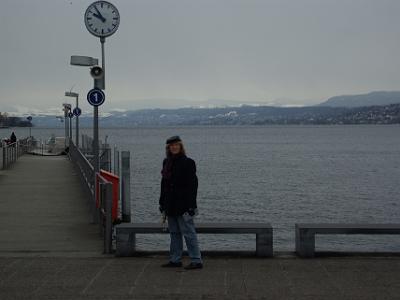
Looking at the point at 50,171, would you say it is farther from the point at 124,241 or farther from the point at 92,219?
the point at 124,241

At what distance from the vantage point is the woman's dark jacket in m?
8.32

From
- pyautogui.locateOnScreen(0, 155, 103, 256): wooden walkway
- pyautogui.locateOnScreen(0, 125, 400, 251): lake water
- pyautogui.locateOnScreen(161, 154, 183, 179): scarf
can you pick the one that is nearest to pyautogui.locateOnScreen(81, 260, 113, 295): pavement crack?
pyautogui.locateOnScreen(0, 155, 103, 256): wooden walkway

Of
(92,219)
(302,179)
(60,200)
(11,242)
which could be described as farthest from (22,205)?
(302,179)

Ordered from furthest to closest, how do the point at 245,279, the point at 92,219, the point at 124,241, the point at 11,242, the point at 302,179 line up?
the point at 302,179
the point at 92,219
the point at 11,242
the point at 124,241
the point at 245,279

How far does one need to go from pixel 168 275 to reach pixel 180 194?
0.96m

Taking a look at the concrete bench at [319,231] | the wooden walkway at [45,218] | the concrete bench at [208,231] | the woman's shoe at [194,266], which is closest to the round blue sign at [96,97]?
the wooden walkway at [45,218]

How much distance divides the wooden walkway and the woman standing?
179 cm

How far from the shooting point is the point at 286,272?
8.25 metres

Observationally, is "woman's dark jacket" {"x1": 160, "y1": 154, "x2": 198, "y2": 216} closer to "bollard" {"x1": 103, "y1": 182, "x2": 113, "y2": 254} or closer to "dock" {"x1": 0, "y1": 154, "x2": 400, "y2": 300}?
"dock" {"x1": 0, "y1": 154, "x2": 400, "y2": 300}

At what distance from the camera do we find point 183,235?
8.62 m

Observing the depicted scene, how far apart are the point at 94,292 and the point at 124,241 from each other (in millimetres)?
2002

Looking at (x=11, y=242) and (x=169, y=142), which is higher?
(x=169, y=142)

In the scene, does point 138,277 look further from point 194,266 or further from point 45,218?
point 45,218

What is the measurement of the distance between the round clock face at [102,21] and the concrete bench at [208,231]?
503cm
